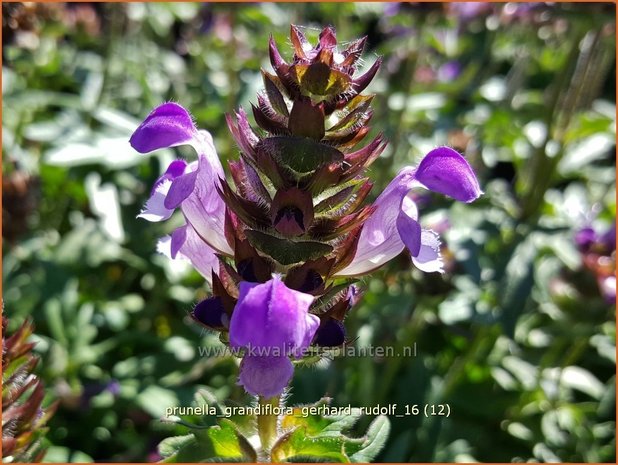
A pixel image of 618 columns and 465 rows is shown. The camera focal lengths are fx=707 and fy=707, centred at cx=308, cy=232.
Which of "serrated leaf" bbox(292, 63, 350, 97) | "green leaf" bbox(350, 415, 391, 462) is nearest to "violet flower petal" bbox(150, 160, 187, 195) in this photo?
"serrated leaf" bbox(292, 63, 350, 97)

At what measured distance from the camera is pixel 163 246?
146cm

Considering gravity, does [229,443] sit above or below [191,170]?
below

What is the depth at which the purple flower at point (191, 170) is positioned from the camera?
1.30 meters

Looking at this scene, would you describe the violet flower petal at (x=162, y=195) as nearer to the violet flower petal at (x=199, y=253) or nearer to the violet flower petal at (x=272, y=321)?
the violet flower petal at (x=199, y=253)

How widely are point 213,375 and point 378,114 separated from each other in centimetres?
165

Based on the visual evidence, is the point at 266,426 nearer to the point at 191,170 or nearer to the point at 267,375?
the point at 267,375

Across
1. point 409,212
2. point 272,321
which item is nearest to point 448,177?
point 409,212

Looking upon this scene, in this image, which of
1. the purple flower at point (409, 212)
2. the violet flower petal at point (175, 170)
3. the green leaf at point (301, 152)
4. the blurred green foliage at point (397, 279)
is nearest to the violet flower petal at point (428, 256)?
the purple flower at point (409, 212)

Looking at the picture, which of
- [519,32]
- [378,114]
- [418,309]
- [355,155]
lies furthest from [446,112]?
[355,155]

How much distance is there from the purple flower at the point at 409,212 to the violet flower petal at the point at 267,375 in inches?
10.1

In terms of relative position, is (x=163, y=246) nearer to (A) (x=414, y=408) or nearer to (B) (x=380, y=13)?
(A) (x=414, y=408)

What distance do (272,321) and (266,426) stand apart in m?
0.33

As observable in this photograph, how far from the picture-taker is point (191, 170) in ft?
4.41

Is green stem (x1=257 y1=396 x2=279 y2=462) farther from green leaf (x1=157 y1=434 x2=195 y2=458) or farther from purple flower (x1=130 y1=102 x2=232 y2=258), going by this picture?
purple flower (x1=130 y1=102 x2=232 y2=258)
